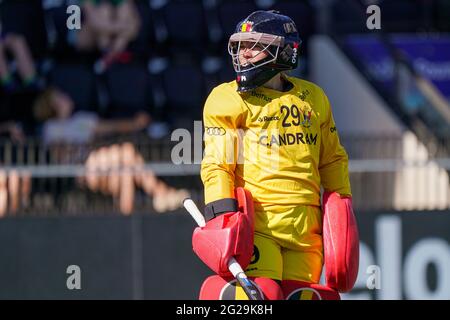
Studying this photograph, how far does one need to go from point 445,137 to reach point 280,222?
15.8 ft

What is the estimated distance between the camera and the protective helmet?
7.04m

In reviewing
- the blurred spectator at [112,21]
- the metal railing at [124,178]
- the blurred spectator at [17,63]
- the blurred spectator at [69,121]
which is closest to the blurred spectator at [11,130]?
the blurred spectator at [69,121]

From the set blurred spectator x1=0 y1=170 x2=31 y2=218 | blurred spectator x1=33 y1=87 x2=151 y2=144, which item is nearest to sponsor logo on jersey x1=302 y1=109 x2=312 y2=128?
blurred spectator x1=0 y1=170 x2=31 y2=218

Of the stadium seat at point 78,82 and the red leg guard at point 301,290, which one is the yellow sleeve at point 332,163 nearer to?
the red leg guard at point 301,290

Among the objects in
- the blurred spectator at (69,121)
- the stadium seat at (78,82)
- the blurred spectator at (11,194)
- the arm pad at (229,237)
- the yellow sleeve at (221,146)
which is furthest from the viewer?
the stadium seat at (78,82)

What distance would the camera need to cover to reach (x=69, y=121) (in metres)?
12.6

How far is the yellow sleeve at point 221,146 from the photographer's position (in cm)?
689

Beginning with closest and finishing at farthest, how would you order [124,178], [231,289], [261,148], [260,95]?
[231,289] → [261,148] → [260,95] → [124,178]

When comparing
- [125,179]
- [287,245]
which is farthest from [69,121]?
[287,245]

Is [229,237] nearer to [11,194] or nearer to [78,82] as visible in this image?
[11,194]

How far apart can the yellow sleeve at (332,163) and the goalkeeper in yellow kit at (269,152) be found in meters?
0.07

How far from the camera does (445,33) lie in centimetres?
1348

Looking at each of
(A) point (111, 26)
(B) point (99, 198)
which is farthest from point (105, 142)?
(A) point (111, 26)

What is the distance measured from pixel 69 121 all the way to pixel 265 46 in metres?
5.78
